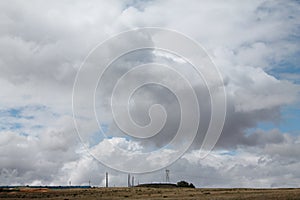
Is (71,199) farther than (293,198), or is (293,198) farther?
(71,199)

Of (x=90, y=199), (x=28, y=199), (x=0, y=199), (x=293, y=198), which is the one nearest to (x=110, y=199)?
(x=90, y=199)

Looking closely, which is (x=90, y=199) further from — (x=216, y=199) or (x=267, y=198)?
(x=267, y=198)

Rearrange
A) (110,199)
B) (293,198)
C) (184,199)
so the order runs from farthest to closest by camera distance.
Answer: (110,199) < (184,199) < (293,198)

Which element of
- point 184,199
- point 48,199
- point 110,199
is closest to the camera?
point 184,199

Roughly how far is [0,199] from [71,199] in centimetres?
2367

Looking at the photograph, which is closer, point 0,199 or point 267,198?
point 267,198

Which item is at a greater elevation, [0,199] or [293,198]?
[0,199]

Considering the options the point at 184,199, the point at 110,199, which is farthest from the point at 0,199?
the point at 184,199

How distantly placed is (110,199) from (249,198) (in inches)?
1352

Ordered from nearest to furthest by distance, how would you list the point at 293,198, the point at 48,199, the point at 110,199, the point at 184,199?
the point at 293,198 → the point at 184,199 → the point at 110,199 → the point at 48,199

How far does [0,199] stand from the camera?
118938 mm

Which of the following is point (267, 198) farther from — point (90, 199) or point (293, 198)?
point (90, 199)

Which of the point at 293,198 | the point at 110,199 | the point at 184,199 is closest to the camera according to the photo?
the point at 293,198

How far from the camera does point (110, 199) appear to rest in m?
105
